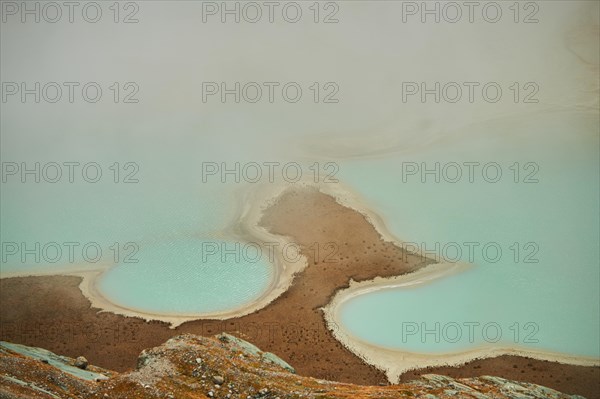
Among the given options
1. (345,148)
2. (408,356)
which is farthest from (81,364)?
(345,148)

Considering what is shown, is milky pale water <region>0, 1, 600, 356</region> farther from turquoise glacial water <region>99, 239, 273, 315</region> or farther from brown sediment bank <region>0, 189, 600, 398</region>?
brown sediment bank <region>0, 189, 600, 398</region>

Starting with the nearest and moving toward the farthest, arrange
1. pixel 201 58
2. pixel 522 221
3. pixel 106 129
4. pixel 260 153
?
pixel 522 221, pixel 260 153, pixel 106 129, pixel 201 58

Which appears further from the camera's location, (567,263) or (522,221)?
(522,221)

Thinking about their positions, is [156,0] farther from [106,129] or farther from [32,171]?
[32,171]

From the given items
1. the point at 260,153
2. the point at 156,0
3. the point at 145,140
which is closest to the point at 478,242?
the point at 260,153

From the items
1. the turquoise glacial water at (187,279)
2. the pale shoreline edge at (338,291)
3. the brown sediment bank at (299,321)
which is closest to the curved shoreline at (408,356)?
the pale shoreline edge at (338,291)

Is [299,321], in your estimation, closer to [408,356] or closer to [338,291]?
[338,291]
